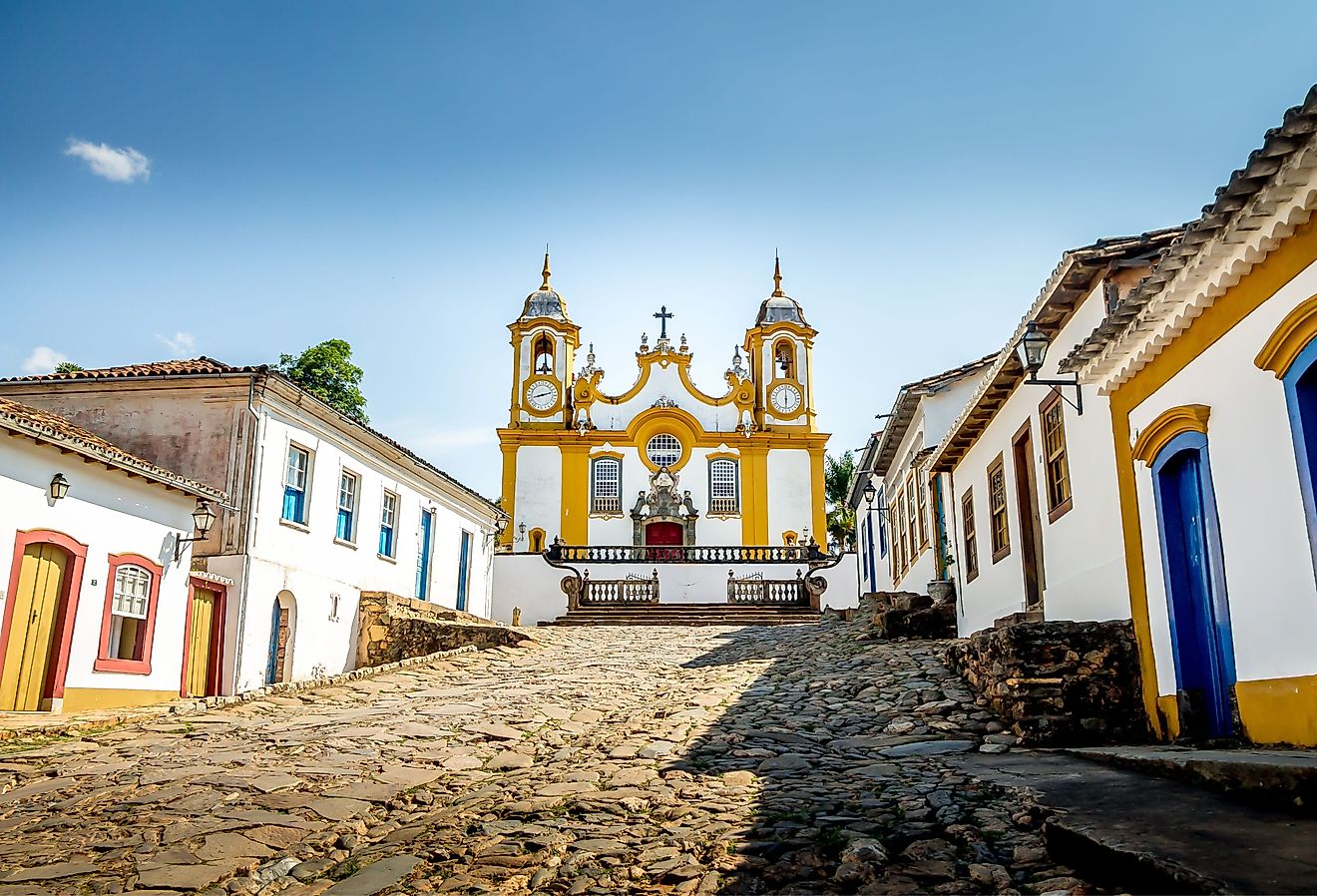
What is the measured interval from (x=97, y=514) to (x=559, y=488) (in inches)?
1004

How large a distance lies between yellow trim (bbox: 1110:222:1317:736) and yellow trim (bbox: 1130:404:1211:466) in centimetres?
29

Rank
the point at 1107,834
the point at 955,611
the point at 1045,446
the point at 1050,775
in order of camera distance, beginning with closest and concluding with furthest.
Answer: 1. the point at 1107,834
2. the point at 1050,775
3. the point at 1045,446
4. the point at 955,611

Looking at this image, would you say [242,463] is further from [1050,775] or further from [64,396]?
[1050,775]

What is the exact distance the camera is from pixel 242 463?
55.4 feet

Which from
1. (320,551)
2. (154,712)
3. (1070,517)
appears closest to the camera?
(1070,517)

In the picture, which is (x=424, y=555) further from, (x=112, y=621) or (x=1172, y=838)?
(x=1172, y=838)

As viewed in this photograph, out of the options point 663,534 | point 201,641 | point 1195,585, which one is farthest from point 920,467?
point 663,534

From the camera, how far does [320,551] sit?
61.9ft

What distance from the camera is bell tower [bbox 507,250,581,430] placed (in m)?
40.0

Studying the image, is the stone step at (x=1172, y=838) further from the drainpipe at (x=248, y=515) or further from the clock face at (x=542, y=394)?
the clock face at (x=542, y=394)

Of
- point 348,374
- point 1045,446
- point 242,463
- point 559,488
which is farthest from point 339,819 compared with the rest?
point 559,488

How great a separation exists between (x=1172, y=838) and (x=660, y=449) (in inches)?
1398

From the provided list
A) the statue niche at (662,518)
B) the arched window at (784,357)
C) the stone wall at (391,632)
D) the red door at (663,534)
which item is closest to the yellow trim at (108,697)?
the stone wall at (391,632)

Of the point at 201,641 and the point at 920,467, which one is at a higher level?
the point at 920,467
